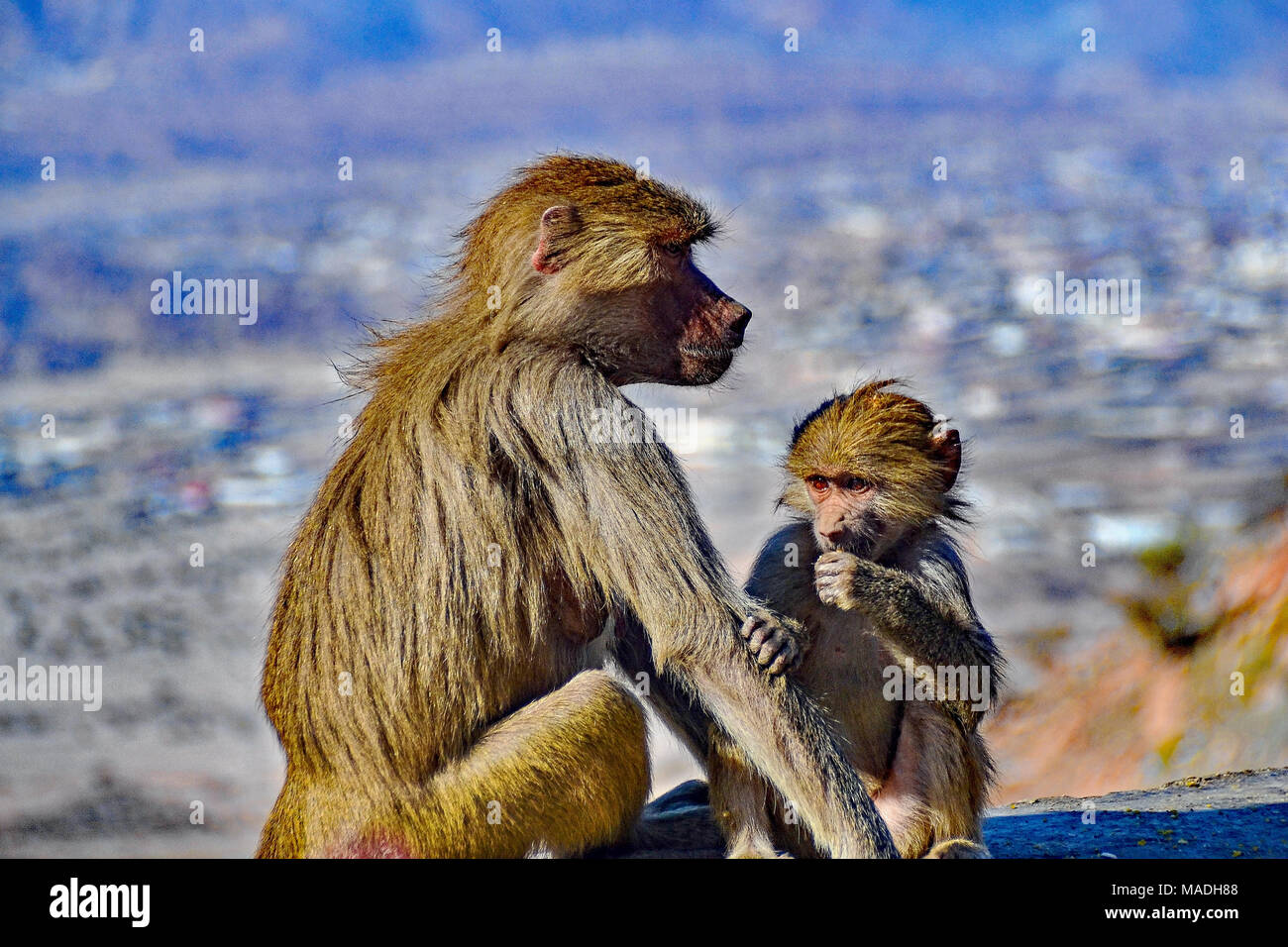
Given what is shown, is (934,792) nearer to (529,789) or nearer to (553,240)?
(529,789)

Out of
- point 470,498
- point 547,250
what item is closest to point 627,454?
point 470,498

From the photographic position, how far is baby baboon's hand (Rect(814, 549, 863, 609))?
17.2 feet

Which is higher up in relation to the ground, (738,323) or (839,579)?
(738,323)

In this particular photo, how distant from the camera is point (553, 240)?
5590 mm

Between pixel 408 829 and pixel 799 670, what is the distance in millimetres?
1845

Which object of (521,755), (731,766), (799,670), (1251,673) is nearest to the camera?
(521,755)

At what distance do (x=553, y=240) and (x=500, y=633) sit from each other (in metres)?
1.73

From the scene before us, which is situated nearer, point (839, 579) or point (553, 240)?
point (839, 579)

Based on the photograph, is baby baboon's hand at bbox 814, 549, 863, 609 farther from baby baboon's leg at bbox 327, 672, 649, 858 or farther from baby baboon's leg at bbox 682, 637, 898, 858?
baby baboon's leg at bbox 327, 672, 649, 858

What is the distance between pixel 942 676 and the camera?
5.44m

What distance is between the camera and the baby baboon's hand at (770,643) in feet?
16.8

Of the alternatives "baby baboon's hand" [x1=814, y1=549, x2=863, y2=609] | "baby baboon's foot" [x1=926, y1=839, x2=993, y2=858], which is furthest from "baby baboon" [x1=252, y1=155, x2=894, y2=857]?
"baby baboon's foot" [x1=926, y1=839, x2=993, y2=858]

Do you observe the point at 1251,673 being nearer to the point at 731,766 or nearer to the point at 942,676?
the point at 942,676

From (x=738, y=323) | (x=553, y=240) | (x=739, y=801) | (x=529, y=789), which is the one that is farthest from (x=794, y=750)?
(x=553, y=240)
